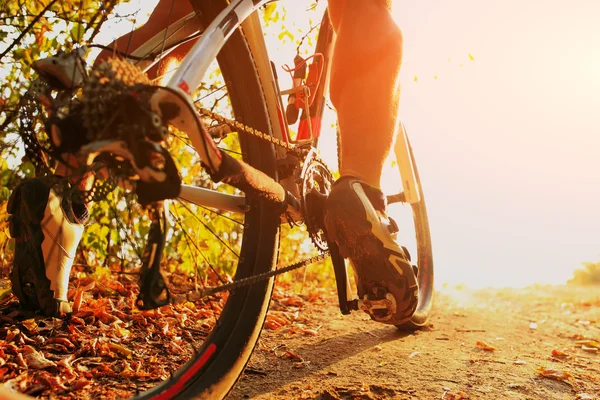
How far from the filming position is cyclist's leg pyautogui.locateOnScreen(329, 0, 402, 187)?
4.94 feet

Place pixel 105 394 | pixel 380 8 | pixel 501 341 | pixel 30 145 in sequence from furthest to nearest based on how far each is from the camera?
pixel 501 341 < pixel 380 8 < pixel 105 394 < pixel 30 145

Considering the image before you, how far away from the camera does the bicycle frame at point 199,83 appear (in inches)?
36.0

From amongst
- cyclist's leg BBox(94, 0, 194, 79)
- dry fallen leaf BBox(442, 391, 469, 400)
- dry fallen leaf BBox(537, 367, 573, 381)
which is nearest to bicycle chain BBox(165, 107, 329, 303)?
cyclist's leg BBox(94, 0, 194, 79)

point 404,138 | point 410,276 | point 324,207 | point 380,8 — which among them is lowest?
point 410,276

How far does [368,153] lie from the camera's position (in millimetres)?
1508

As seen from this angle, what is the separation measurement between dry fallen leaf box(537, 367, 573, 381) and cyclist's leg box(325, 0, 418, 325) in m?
0.79

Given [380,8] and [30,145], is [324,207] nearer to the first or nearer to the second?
[380,8]

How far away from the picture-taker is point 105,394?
4.49 feet

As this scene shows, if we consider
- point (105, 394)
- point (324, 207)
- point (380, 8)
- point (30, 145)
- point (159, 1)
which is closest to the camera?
point (30, 145)

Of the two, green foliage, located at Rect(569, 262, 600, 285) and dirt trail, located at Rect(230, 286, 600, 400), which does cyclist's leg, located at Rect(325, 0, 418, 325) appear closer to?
dirt trail, located at Rect(230, 286, 600, 400)

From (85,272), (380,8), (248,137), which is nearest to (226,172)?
(248,137)

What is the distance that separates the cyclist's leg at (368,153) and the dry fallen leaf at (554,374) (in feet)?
2.58

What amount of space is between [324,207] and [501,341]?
1524mm

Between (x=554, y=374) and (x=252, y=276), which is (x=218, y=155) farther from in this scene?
(x=554, y=374)
